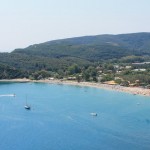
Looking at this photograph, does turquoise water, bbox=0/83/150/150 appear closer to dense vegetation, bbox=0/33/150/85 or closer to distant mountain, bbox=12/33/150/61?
dense vegetation, bbox=0/33/150/85

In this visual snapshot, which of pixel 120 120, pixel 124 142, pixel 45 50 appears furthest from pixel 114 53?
pixel 124 142

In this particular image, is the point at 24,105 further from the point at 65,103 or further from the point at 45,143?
the point at 45,143

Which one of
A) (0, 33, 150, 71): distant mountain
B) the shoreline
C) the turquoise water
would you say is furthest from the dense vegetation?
the turquoise water

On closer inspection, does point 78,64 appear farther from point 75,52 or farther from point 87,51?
point 87,51

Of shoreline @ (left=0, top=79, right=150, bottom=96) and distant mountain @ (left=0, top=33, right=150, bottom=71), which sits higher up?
distant mountain @ (left=0, top=33, right=150, bottom=71)

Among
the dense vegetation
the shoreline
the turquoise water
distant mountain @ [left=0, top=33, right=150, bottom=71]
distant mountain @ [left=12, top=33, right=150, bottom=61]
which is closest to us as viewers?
the turquoise water

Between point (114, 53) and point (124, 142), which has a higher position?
point (114, 53)

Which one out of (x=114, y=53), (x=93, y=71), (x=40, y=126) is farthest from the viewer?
(x=114, y=53)

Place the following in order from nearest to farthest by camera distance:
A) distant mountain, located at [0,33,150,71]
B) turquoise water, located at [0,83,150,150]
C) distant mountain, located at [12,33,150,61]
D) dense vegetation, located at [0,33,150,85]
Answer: turquoise water, located at [0,83,150,150], dense vegetation, located at [0,33,150,85], distant mountain, located at [0,33,150,71], distant mountain, located at [12,33,150,61]
